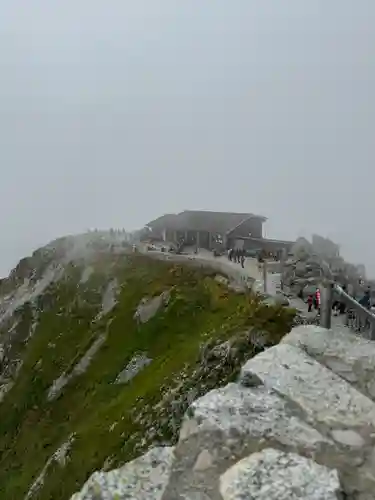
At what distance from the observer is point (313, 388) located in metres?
18.0

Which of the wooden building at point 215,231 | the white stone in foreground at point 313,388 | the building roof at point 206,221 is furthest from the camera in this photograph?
the building roof at point 206,221

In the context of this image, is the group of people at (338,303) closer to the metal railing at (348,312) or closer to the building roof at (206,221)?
the metal railing at (348,312)

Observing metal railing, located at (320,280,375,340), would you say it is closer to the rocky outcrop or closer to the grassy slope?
the grassy slope

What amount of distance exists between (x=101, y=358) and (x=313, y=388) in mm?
39747

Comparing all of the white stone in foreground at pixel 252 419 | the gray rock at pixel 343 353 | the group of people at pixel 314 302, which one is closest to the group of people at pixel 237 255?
the group of people at pixel 314 302

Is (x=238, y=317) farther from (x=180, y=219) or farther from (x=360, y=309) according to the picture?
(x=180, y=219)

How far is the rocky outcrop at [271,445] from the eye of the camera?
13.9 m

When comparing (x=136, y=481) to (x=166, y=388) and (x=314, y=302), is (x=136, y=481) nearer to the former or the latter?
(x=166, y=388)

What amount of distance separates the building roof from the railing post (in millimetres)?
50834

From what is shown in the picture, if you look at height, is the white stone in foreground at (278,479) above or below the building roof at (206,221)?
above

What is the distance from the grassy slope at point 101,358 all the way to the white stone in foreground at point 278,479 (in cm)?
1639

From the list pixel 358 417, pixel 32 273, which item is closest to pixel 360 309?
pixel 358 417

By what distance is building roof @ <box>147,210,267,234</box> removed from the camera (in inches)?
3184

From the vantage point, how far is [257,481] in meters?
13.7
